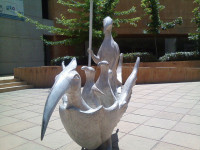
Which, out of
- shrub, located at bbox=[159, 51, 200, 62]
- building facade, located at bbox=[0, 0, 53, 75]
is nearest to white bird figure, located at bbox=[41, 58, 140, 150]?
shrub, located at bbox=[159, 51, 200, 62]

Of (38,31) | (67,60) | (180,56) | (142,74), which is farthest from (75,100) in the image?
(38,31)

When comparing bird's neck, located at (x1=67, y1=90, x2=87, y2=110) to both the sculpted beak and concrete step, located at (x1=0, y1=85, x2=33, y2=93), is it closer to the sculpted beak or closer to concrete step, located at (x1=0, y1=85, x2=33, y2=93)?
the sculpted beak

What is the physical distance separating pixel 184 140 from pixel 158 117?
131 centimetres

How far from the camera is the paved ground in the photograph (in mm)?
3211

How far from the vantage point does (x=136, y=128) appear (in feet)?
12.9

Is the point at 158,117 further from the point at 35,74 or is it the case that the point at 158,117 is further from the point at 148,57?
the point at 148,57

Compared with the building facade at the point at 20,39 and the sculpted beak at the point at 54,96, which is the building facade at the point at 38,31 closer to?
the building facade at the point at 20,39

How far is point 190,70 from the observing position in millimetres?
10969

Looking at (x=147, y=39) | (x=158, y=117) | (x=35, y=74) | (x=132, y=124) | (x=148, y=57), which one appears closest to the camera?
(x=132, y=124)

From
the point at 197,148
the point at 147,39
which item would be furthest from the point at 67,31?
the point at 147,39

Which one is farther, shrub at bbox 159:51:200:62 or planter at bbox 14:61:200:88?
shrub at bbox 159:51:200:62

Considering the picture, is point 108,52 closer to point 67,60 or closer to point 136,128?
point 136,128

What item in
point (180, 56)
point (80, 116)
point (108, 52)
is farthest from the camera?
point (180, 56)

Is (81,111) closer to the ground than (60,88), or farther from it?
closer to the ground
